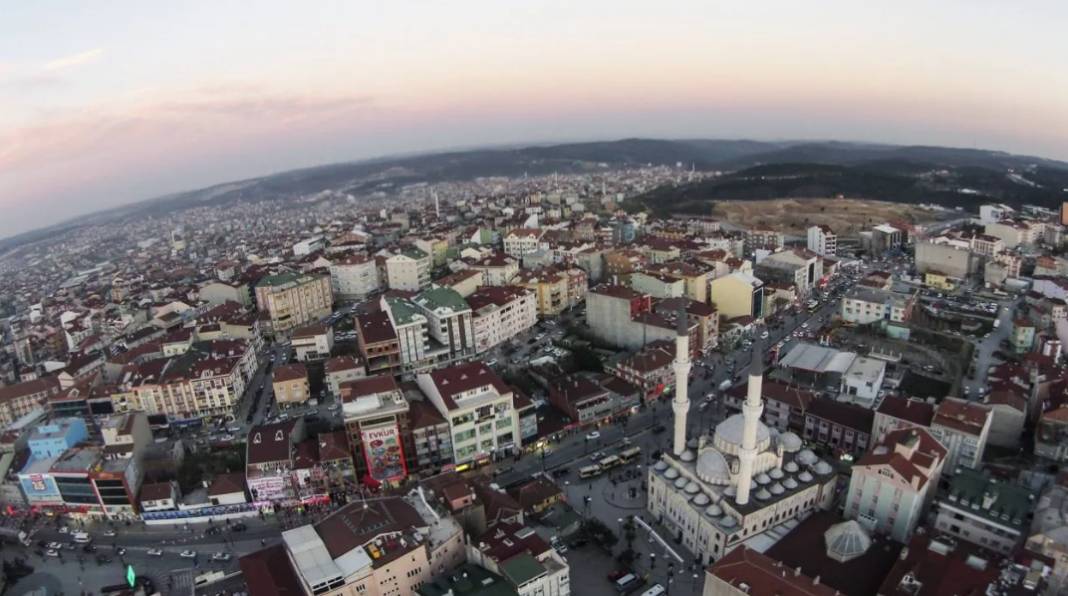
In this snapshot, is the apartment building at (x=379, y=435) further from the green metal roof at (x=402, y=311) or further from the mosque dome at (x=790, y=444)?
the mosque dome at (x=790, y=444)

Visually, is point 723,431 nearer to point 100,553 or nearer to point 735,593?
point 735,593

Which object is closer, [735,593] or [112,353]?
[735,593]

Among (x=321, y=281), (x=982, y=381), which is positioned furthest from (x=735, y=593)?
(x=321, y=281)

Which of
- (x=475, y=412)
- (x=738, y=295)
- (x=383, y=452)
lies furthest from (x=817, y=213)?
(x=383, y=452)

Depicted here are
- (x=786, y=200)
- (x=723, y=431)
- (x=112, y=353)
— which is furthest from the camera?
(x=786, y=200)

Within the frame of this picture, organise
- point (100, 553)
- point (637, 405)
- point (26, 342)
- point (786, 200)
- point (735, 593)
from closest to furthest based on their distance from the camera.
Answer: point (735, 593) < point (100, 553) < point (637, 405) < point (26, 342) < point (786, 200)

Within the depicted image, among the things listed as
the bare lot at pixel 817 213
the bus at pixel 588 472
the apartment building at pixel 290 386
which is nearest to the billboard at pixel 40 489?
the apartment building at pixel 290 386

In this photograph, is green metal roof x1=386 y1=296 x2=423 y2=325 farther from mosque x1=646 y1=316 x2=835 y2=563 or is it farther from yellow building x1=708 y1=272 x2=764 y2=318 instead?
yellow building x1=708 y1=272 x2=764 y2=318
